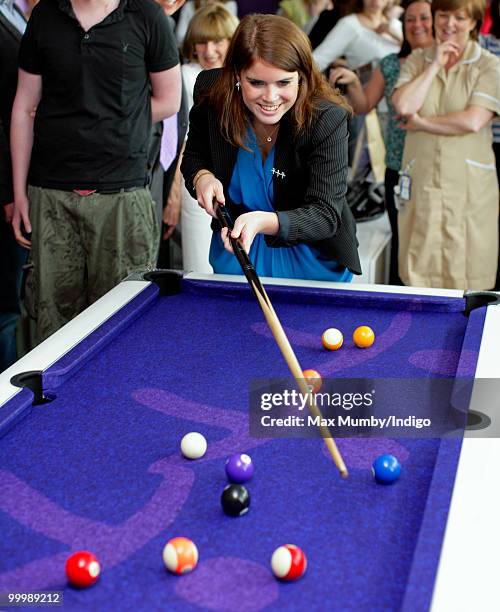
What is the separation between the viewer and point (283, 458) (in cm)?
152

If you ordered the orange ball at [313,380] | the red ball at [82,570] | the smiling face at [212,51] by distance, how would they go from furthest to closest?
the smiling face at [212,51] → the orange ball at [313,380] → the red ball at [82,570]

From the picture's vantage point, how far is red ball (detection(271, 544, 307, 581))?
1189 mm

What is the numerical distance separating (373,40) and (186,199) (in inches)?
52.6

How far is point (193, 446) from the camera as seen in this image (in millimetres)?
1508

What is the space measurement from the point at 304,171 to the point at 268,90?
0.27 metres

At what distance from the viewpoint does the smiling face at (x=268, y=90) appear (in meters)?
2.08

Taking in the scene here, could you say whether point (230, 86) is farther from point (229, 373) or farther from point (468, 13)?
point (468, 13)

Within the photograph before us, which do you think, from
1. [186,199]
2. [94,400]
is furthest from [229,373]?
[186,199]

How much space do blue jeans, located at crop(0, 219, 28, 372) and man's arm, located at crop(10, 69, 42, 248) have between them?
277 millimetres

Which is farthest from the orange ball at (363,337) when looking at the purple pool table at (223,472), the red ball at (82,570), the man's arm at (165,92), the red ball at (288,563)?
the man's arm at (165,92)

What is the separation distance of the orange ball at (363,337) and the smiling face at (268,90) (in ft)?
1.92

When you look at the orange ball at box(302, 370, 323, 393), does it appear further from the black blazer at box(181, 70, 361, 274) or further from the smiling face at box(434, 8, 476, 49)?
the smiling face at box(434, 8, 476, 49)

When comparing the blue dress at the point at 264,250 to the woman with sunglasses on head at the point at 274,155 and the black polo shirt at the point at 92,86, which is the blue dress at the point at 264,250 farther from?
the black polo shirt at the point at 92,86

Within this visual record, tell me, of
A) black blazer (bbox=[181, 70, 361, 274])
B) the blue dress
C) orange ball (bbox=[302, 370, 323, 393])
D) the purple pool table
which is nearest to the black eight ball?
the purple pool table
